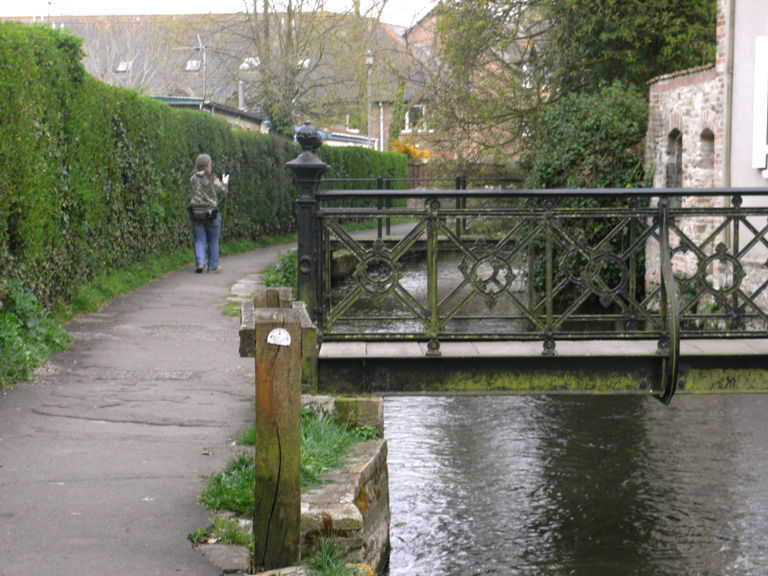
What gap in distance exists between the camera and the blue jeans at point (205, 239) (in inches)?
587

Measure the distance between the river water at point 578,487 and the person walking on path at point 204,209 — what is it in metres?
5.31

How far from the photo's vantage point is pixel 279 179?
2408 centimetres

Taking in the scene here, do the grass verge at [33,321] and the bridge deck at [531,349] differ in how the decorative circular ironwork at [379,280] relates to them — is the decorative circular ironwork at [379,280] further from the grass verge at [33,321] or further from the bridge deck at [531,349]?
the grass verge at [33,321]

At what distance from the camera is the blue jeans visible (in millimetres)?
14898

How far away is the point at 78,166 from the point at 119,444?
5504 mm

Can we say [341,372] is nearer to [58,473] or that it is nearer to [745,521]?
[58,473]

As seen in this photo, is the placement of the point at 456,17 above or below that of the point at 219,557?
above

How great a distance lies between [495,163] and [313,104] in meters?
9.95

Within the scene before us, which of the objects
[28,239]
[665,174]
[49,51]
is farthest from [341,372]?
[665,174]

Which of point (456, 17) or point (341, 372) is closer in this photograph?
point (341, 372)

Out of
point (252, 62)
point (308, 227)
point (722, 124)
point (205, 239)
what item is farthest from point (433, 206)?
point (252, 62)

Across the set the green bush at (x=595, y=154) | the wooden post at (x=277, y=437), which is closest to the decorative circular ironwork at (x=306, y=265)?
the wooden post at (x=277, y=437)

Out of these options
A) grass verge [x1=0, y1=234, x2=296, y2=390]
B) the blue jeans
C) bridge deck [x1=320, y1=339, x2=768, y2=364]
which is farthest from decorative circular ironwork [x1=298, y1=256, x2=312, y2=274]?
the blue jeans

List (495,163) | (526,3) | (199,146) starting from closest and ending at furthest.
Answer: (199,146), (526,3), (495,163)
